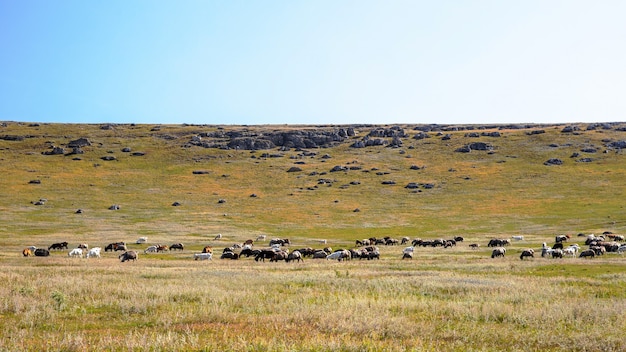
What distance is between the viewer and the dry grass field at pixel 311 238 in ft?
43.6

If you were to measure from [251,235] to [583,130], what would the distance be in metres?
151

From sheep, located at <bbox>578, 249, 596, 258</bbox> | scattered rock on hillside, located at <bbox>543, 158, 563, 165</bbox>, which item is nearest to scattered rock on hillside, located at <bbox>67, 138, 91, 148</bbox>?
scattered rock on hillside, located at <bbox>543, 158, 563, 165</bbox>

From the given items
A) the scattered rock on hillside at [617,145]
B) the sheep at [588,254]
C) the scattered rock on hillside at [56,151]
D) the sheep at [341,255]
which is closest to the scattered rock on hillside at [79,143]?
the scattered rock on hillside at [56,151]

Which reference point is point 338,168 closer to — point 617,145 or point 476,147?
point 476,147

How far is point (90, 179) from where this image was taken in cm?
12862

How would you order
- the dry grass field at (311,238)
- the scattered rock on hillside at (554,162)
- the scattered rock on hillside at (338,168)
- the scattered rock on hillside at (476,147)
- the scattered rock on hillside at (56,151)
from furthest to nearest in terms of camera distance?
the scattered rock on hillside at (476,147) < the scattered rock on hillside at (56,151) < the scattered rock on hillside at (338,168) < the scattered rock on hillside at (554,162) < the dry grass field at (311,238)

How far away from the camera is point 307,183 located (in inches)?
5217

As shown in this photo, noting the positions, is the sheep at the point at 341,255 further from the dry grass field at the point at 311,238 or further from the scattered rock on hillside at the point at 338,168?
the scattered rock on hillside at the point at 338,168

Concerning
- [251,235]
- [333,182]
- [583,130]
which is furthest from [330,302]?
[583,130]

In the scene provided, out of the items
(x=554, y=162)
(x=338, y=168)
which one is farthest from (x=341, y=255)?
(x=554, y=162)

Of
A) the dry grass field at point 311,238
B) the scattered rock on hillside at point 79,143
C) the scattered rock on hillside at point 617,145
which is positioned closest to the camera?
the dry grass field at point 311,238

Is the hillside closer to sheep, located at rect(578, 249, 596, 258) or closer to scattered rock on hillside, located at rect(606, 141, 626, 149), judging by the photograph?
scattered rock on hillside, located at rect(606, 141, 626, 149)

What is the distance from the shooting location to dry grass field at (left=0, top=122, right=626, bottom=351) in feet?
43.6

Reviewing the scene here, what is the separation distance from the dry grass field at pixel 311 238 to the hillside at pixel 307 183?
84cm
